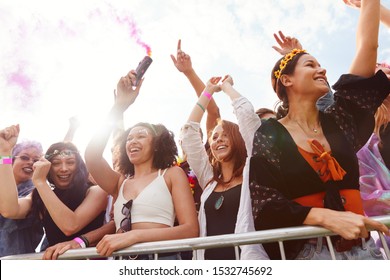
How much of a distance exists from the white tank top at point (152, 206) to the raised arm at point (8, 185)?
2.52ft

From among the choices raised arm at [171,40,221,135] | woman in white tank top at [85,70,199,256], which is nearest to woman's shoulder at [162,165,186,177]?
woman in white tank top at [85,70,199,256]

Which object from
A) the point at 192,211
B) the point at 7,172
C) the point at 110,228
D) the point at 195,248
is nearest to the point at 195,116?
the point at 192,211

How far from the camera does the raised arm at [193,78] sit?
3247 mm

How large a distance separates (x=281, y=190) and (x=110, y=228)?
1.28 meters

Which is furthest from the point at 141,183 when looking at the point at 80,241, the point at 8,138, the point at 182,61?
the point at 182,61

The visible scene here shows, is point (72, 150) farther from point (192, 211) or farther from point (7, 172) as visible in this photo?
point (192, 211)

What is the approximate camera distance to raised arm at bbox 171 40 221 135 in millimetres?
3247

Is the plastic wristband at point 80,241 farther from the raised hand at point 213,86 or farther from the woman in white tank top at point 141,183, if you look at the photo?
the raised hand at point 213,86

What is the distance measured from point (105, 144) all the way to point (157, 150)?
338 mm

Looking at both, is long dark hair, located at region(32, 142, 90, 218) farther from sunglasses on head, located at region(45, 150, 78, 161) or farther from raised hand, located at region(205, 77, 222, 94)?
raised hand, located at region(205, 77, 222, 94)

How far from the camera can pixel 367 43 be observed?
1939mm

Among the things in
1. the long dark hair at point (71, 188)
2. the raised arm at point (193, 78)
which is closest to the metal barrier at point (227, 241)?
the long dark hair at point (71, 188)

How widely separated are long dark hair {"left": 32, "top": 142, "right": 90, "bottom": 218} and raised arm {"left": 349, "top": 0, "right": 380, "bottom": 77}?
1838 mm

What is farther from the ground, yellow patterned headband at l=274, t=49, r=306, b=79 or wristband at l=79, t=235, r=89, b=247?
yellow patterned headband at l=274, t=49, r=306, b=79
